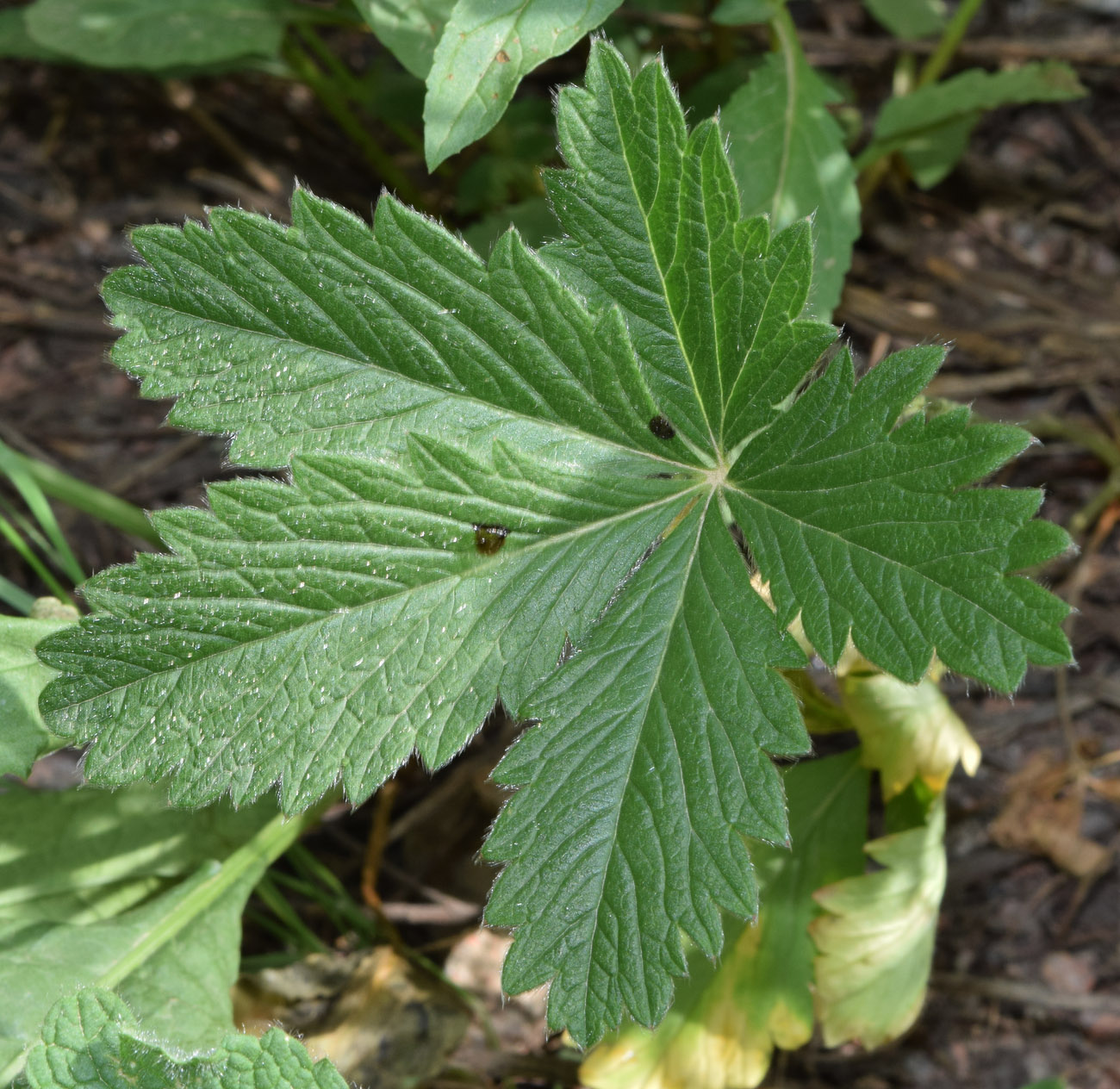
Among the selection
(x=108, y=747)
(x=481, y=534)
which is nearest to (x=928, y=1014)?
(x=481, y=534)

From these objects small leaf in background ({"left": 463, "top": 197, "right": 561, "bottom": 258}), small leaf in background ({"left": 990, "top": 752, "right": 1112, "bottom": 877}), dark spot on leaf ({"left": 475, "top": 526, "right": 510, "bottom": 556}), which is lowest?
small leaf in background ({"left": 990, "top": 752, "right": 1112, "bottom": 877})

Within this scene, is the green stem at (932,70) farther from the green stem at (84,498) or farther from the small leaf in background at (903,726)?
the green stem at (84,498)

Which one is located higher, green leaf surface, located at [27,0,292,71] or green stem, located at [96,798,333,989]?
green leaf surface, located at [27,0,292,71]

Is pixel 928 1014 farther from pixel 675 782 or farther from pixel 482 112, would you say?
pixel 482 112

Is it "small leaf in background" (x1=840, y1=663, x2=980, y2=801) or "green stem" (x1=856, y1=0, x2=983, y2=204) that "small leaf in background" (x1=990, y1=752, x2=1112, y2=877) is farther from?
"green stem" (x1=856, y1=0, x2=983, y2=204)

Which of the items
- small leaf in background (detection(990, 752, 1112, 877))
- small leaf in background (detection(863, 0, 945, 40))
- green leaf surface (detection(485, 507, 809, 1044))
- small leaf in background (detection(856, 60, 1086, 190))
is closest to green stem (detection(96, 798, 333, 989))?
green leaf surface (detection(485, 507, 809, 1044))

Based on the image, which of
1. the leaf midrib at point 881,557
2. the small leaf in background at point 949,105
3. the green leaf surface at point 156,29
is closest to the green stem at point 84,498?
the green leaf surface at point 156,29
